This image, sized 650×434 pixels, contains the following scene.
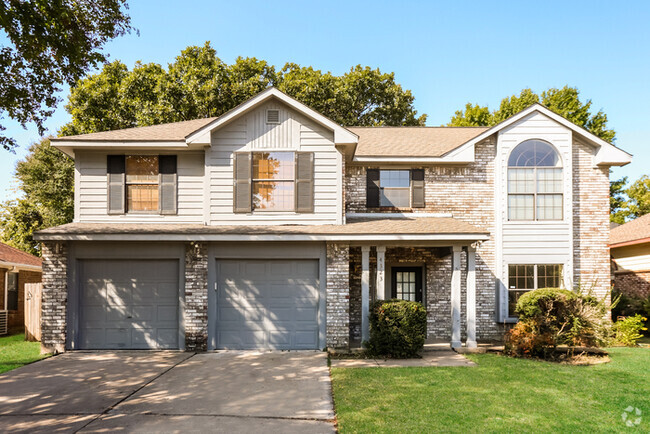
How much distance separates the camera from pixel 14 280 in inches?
643

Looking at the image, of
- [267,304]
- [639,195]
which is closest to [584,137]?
[267,304]

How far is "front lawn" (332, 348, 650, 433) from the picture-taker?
20.2 ft

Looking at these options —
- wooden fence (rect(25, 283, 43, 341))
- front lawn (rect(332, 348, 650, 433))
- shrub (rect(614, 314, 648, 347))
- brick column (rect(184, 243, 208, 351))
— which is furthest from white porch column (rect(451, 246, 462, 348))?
wooden fence (rect(25, 283, 43, 341))

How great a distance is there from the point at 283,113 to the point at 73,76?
16.8ft

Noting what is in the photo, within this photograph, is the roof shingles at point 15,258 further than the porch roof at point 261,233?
Yes

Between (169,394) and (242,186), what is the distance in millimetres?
5701

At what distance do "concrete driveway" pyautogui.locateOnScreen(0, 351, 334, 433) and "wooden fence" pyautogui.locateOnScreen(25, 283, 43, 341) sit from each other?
129 inches

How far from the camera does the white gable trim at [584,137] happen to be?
1334 cm

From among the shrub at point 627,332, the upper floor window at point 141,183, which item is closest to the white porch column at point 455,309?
the shrub at point 627,332

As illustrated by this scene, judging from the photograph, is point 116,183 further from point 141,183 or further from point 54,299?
point 54,299

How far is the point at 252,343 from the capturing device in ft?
37.1

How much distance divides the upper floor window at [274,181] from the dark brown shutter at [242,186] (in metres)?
0.19

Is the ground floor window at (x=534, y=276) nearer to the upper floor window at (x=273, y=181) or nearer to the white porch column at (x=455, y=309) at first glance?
the white porch column at (x=455, y=309)

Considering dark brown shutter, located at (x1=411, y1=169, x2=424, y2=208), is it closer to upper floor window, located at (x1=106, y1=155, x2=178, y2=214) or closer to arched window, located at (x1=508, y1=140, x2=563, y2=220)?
arched window, located at (x1=508, y1=140, x2=563, y2=220)
